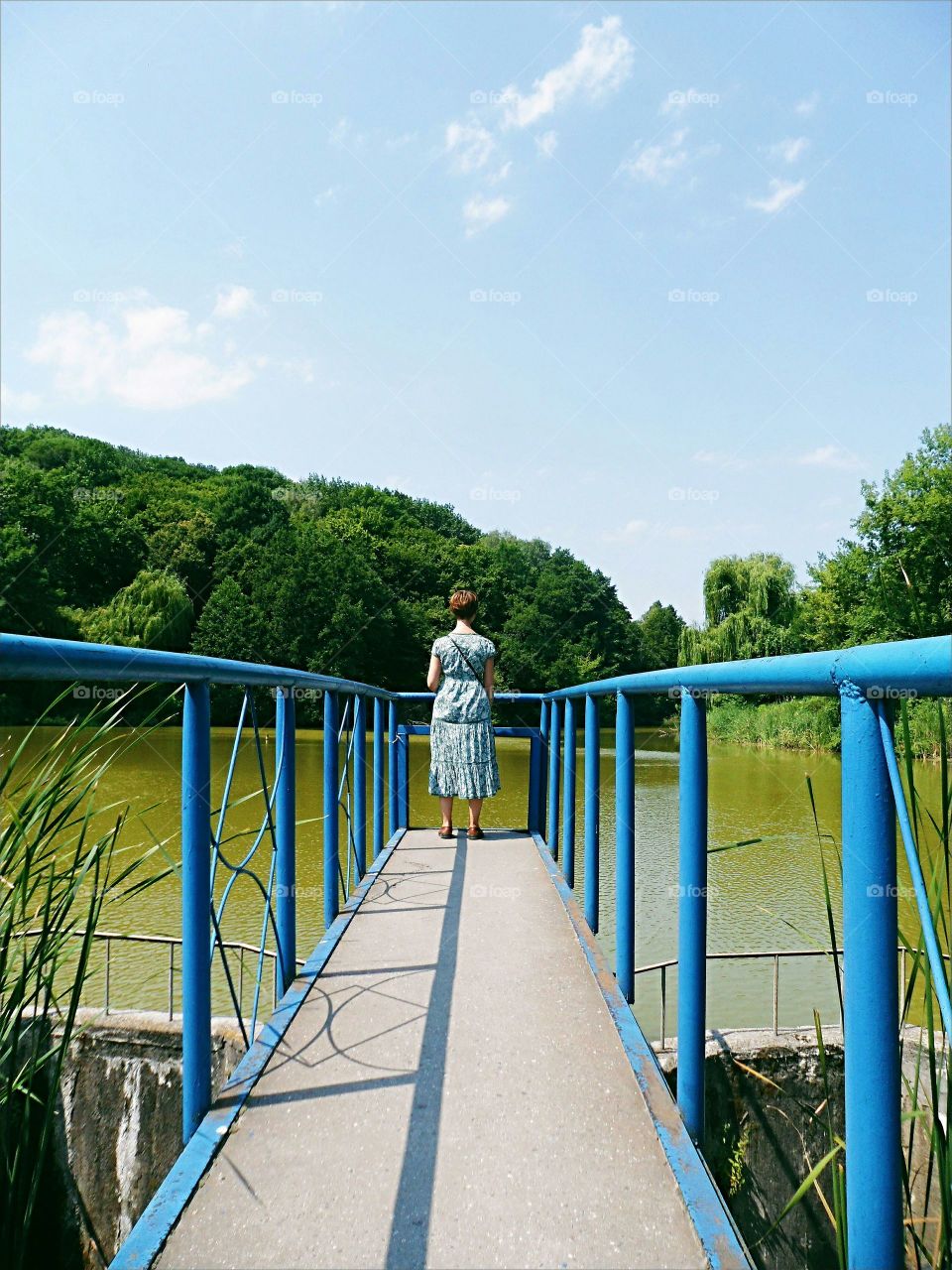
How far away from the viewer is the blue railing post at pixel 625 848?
2.22 m

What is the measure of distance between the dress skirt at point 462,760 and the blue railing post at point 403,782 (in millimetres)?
692

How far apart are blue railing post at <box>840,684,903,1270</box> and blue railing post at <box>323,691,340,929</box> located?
89.3 inches

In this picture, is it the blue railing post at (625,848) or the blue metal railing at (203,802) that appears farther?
the blue railing post at (625,848)

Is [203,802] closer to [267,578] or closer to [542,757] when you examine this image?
[542,757]

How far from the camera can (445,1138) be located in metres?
1.56

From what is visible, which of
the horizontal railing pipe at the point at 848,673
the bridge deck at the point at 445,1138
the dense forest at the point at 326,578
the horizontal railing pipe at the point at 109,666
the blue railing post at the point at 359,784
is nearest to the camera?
the horizontal railing pipe at the point at 848,673

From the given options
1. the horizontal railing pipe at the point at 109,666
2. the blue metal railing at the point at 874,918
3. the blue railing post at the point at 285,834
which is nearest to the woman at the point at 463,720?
the blue railing post at the point at 285,834

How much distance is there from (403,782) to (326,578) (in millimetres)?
33093

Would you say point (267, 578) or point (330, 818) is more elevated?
point (267, 578)

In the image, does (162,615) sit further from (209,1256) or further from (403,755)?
(209,1256)

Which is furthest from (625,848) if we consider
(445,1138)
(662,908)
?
(662,908)

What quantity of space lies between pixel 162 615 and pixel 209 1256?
31.9 metres

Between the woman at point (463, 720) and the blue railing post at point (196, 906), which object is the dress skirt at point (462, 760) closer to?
the woman at point (463, 720)

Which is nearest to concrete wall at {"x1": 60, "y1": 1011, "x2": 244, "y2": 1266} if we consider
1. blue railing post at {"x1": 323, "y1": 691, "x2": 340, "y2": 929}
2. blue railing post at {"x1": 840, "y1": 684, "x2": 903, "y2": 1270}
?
blue railing post at {"x1": 323, "y1": 691, "x2": 340, "y2": 929}
